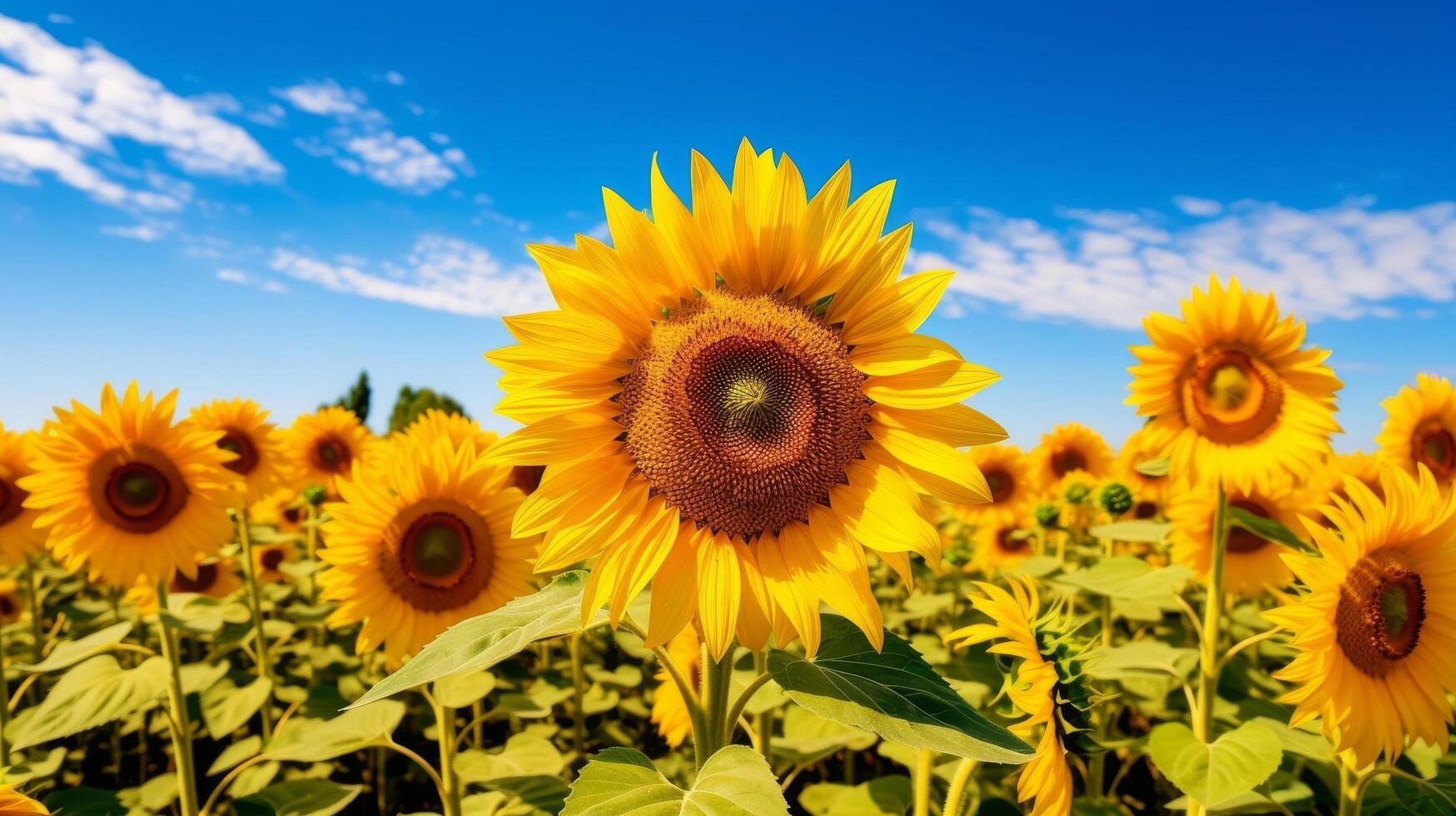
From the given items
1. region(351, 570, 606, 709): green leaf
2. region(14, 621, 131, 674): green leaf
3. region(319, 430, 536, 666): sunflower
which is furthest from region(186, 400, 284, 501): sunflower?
region(351, 570, 606, 709): green leaf

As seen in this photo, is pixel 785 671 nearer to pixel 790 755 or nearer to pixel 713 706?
pixel 713 706

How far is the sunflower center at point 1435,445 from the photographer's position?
473cm

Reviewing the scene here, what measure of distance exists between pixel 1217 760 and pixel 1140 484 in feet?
13.0

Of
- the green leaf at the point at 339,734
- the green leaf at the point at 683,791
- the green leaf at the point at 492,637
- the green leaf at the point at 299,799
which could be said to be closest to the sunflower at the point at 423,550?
the green leaf at the point at 339,734

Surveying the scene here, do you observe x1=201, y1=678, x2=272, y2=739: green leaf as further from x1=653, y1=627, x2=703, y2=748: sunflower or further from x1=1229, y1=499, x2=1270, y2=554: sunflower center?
x1=1229, y1=499, x2=1270, y2=554: sunflower center

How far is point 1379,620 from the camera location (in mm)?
2404

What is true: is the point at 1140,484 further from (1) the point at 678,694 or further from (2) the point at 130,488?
(2) the point at 130,488

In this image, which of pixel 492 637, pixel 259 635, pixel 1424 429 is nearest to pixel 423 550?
pixel 259 635

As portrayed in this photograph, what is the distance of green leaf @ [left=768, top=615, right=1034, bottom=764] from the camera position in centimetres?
142

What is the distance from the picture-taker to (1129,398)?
139 inches

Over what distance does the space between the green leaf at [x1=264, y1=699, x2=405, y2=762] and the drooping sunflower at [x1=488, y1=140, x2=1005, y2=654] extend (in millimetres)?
1802

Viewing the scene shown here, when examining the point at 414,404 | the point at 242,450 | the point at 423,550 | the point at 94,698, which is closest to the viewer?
the point at 94,698

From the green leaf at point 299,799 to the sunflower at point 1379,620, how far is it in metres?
3.27

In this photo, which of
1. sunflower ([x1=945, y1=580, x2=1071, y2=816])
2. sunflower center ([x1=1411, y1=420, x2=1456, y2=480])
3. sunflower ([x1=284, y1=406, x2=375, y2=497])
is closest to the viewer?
sunflower ([x1=945, y1=580, x2=1071, y2=816])
